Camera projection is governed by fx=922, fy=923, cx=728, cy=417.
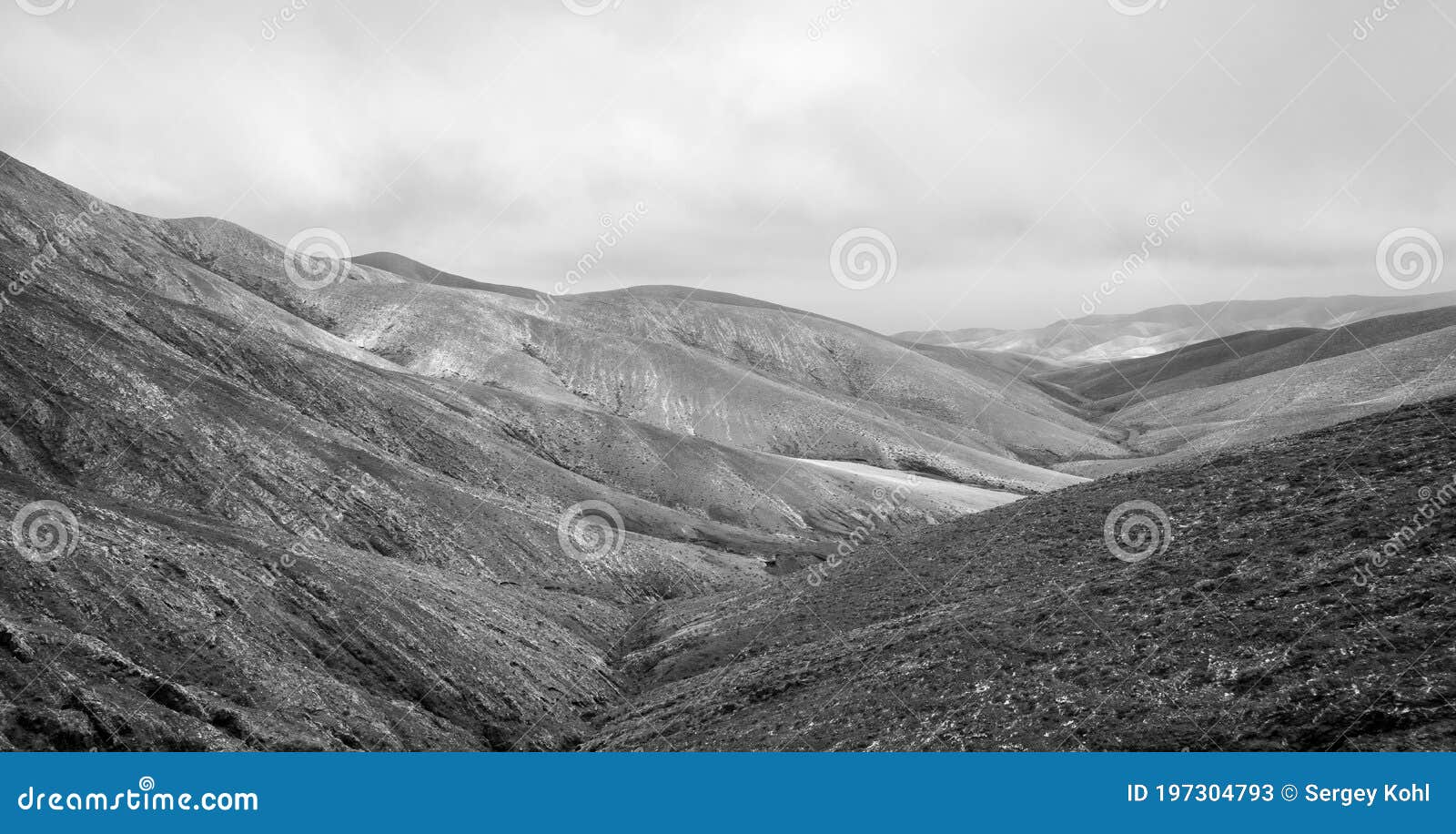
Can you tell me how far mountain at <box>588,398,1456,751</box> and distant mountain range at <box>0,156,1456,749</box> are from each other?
0.16 m

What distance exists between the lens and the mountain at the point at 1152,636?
16125 millimetres

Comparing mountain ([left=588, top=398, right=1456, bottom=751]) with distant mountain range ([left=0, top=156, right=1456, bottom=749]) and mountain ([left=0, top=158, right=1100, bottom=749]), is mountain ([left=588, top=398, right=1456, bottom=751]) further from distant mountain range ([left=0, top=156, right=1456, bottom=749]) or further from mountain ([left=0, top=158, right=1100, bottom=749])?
mountain ([left=0, top=158, right=1100, bottom=749])

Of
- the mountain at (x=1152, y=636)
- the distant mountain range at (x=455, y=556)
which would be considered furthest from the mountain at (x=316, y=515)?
the mountain at (x=1152, y=636)

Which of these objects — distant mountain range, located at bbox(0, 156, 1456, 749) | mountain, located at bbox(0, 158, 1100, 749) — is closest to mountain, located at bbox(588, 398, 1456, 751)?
distant mountain range, located at bbox(0, 156, 1456, 749)

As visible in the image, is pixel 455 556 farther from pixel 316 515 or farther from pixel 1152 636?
pixel 1152 636

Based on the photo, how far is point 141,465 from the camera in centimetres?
3825

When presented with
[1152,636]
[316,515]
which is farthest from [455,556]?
[1152,636]

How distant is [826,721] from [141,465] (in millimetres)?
31703

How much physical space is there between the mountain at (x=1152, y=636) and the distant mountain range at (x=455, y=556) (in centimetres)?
16

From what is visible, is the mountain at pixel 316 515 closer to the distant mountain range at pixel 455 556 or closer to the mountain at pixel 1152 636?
the distant mountain range at pixel 455 556

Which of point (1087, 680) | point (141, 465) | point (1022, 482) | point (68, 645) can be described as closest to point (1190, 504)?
point (1087, 680)

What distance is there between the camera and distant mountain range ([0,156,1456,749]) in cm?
Result: 2059

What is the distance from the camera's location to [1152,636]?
20094 mm

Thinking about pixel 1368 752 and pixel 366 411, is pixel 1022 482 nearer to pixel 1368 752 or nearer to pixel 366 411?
pixel 366 411
